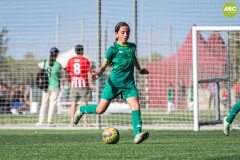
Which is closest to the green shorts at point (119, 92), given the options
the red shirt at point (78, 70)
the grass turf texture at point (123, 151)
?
the grass turf texture at point (123, 151)

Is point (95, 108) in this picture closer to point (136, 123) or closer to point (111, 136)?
point (111, 136)

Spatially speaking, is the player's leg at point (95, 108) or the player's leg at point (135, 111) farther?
the player's leg at point (95, 108)

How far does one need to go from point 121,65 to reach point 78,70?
7366mm

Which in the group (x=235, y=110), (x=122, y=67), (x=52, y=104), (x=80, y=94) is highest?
(x=122, y=67)

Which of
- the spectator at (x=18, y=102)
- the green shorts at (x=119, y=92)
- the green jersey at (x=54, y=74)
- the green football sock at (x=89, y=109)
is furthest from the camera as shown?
the spectator at (x=18, y=102)

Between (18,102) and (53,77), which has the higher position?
(53,77)

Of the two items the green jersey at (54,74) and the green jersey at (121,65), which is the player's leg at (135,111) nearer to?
the green jersey at (121,65)

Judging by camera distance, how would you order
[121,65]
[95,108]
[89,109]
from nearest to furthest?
1. [121,65]
2. [95,108]
3. [89,109]

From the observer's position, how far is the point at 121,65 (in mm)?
9344

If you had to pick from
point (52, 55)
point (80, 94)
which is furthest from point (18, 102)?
point (80, 94)

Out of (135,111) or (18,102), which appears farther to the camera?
(18,102)

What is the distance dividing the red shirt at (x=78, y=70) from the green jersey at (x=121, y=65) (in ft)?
23.7

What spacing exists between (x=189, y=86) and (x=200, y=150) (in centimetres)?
1245

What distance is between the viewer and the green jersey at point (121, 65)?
9.34 meters
